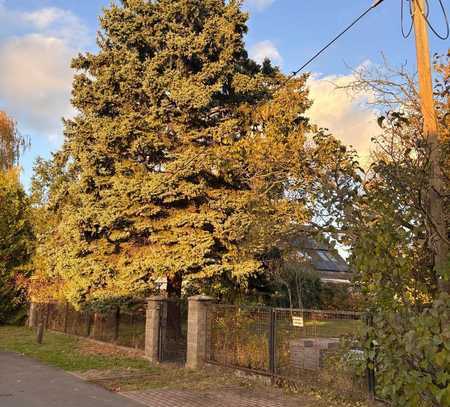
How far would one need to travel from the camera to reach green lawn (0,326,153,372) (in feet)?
41.1

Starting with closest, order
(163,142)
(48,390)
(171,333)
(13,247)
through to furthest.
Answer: (48,390) < (171,333) < (163,142) < (13,247)

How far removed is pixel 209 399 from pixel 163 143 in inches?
319

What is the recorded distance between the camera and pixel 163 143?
14711 millimetres

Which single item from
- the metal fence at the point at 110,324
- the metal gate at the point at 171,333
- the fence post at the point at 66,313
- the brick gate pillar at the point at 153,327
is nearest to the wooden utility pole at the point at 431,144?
the metal gate at the point at 171,333

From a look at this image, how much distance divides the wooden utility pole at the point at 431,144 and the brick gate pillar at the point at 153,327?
32.6ft

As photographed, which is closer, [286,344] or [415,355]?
[415,355]

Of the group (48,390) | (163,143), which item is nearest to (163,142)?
(163,143)

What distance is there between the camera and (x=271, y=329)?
33.6 feet

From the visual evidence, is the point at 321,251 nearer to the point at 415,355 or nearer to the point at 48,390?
the point at 415,355

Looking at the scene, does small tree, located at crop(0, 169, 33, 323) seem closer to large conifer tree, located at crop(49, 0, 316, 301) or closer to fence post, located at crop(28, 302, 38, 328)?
fence post, located at crop(28, 302, 38, 328)

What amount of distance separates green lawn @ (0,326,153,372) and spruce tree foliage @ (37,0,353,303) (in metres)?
1.79

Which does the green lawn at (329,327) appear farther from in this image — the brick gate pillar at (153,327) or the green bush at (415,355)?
the brick gate pillar at (153,327)

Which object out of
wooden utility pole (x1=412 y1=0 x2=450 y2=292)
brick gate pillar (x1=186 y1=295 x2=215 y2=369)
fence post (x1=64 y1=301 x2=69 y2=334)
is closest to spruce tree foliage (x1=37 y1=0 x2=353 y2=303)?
brick gate pillar (x1=186 y1=295 x2=215 y2=369)

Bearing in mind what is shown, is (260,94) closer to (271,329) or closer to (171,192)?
(171,192)
